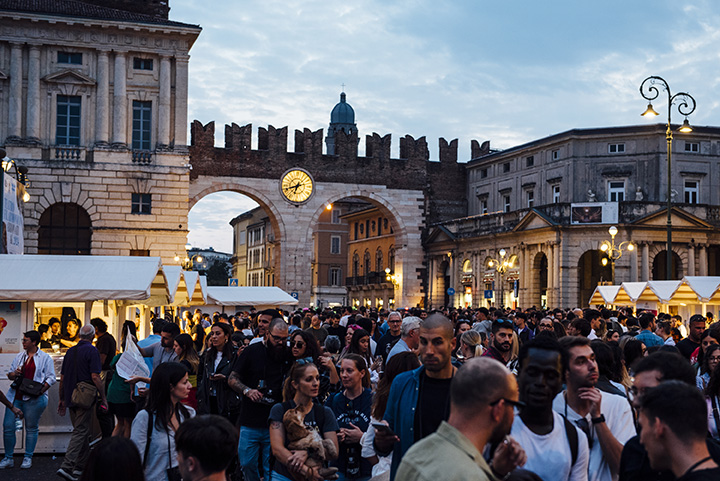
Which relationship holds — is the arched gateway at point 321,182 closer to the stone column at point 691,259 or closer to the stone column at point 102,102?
the stone column at point 102,102

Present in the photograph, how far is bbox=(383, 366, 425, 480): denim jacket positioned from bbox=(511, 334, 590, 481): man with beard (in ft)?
3.37

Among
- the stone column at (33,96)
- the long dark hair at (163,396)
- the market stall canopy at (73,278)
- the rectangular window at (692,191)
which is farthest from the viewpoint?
the rectangular window at (692,191)

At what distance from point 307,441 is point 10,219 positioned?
57.0 feet

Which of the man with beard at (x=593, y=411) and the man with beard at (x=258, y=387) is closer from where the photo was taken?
the man with beard at (x=593, y=411)

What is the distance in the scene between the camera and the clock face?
169ft

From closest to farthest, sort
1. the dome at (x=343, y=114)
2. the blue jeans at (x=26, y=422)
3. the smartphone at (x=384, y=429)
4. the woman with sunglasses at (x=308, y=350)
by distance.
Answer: the smartphone at (x=384, y=429) → the woman with sunglasses at (x=308, y=350) → the blue jeans at (x=26, y=422) → the dome at (x=343, y=114)

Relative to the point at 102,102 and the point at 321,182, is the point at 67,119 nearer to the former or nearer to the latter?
the point at 102,102

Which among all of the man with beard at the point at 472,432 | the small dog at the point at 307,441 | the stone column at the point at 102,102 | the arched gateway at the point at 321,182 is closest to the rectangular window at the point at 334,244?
the arched gateway at the point at 321,182

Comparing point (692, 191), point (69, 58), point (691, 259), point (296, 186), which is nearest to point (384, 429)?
point (69, 58)

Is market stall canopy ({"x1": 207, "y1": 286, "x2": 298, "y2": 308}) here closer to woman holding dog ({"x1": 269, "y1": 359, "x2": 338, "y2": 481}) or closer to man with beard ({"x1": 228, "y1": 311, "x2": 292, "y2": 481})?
man with beard ({"x1": 228, "y1": 311, "x2": 292, "y2": 481})

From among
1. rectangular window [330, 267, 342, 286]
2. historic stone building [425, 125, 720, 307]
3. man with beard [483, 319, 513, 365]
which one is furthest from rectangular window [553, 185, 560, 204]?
man with beard [483, 319, 513, 365]

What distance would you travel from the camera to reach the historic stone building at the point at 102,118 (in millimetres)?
38500

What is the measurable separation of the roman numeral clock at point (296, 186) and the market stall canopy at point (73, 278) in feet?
115

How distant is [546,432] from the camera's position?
162 inches
